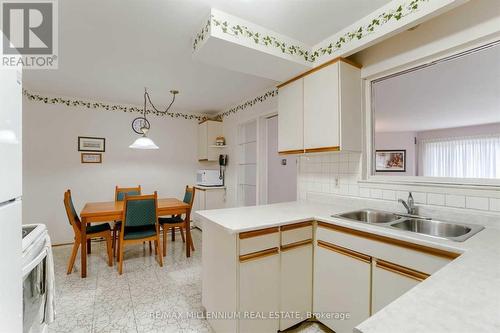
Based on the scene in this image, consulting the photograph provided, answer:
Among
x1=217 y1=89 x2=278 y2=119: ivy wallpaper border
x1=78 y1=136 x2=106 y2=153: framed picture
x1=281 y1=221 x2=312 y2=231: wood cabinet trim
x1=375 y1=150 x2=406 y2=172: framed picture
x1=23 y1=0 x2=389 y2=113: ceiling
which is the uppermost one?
x1=23 y1=0 x2=389 y2=113: ceiling

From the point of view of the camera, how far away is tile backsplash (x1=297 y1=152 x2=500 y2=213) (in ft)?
5.01

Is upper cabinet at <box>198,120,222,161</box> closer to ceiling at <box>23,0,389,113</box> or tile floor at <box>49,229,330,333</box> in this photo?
ceiling at <box>23,0,389,113</box>

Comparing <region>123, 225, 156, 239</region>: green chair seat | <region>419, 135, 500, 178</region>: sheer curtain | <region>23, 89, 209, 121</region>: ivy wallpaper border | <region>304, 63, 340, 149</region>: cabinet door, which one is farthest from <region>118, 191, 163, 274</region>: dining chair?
<region>419, 135, 500, 178</region>: sheer curtain

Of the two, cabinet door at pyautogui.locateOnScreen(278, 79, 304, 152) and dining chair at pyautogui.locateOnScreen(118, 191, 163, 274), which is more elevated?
cabinet door at pyautogui.locateOnScreen(278, 79, 304, 152)

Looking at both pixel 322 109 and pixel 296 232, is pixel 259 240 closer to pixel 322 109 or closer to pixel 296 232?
pixel 296 232

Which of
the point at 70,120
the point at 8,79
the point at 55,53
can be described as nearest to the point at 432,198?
the point at 8,79

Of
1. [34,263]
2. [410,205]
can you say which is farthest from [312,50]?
[34,263]

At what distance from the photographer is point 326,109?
6.77 ft

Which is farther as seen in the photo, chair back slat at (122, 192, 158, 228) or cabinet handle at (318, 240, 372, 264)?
chair back slat at (122, 192, 158, 228)

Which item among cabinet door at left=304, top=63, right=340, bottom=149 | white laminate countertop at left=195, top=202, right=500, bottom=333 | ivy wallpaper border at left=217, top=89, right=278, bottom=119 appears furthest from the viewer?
ivy wallpaper border at left=217, top=89, right=278, bottom=119

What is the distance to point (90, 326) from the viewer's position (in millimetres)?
1789

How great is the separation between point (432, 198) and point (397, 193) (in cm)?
24

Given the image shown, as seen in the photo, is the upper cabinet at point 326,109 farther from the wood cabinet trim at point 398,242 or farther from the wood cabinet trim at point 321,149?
the wood cabinet trim at point 398,242

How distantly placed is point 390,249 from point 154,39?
245cm
